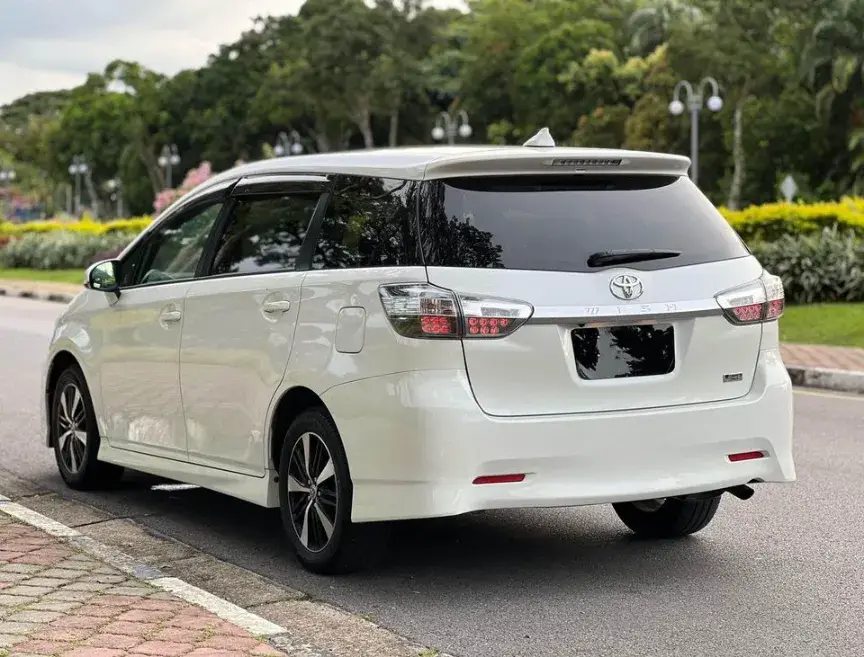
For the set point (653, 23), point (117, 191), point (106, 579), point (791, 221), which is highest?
point (653, 23)

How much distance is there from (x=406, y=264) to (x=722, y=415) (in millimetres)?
1369

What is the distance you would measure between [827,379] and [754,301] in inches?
319

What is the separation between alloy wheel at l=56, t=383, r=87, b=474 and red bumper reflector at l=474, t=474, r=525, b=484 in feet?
10.4

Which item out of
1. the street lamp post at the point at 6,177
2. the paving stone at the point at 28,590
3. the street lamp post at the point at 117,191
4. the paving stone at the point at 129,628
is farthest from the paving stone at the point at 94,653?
the street lamp post at the point at 6,177

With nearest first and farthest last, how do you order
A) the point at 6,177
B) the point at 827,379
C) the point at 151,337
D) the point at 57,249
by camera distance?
the point at 151,337 → the point at 827,379 → the point at 57,249 → the point at 6,177

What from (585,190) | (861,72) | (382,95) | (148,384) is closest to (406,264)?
(585,190)

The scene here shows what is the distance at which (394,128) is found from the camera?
86250 millimetres

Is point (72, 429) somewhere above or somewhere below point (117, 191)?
below

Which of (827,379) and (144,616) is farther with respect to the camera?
(827,379)

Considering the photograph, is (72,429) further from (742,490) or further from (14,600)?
(742,490)

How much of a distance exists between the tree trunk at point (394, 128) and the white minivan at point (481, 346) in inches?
3172

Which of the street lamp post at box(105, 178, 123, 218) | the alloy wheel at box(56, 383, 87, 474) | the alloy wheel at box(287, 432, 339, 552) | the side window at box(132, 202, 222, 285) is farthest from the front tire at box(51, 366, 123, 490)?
the street lamp post at box(105, 178, 123, 218)

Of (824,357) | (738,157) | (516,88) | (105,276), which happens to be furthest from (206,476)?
(516,88)

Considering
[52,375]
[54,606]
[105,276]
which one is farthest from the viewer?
[52,375]
